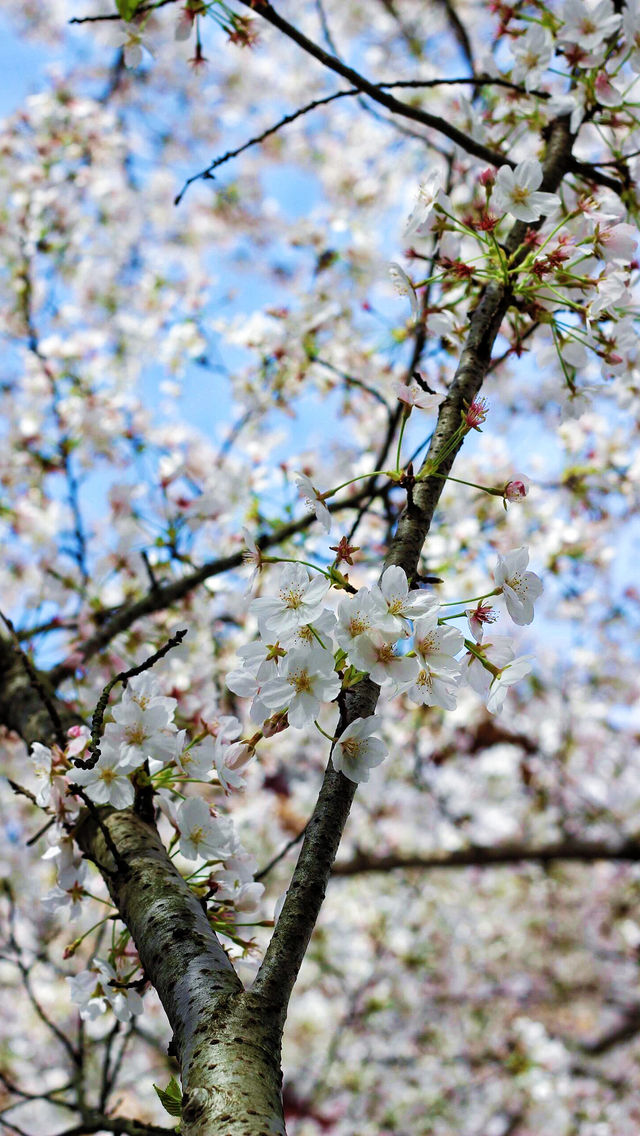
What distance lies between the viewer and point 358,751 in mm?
939

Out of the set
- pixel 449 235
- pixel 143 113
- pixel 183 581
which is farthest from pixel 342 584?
pixel 143 113

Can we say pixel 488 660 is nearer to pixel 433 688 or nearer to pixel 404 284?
pixel 433 688

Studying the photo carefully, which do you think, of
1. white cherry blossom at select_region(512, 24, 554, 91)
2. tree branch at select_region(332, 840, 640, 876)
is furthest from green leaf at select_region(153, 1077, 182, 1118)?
tree branch at select_region(332, 840, 640, 876)

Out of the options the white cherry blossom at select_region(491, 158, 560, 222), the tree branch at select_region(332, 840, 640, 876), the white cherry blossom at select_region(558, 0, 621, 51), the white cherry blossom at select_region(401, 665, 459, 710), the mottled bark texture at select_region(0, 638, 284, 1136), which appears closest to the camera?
the mottled bark texture at select_region(0, 638, 284, 1136)

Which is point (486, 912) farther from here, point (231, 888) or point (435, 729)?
point (231, 888)

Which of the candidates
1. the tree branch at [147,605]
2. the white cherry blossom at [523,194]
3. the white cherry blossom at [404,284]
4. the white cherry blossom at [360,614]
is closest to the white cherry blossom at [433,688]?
the white cherry blossom at [360,614]

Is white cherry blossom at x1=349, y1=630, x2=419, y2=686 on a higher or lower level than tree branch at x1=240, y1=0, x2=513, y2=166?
lower

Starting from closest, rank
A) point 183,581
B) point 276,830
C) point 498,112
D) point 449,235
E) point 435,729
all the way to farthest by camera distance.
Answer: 1. point 449,235
2. point 498,112
3. point 183,581
4. point 435,729
5. point 276,830

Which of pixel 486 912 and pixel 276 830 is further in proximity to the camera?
pixel 486 912

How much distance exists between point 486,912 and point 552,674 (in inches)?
85.6

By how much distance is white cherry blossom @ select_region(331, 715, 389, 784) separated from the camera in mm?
925

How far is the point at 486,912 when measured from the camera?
23.1 ft

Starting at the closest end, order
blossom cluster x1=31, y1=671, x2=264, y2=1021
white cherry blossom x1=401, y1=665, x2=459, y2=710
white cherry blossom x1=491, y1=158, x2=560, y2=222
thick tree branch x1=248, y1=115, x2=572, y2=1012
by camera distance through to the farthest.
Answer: thick tree branch x1=248, y1=115, x2=572, y2=1012
white cherry blossom x1=401, y1=665, x2=459, y2=710
blossom cluster x1=31, y1=671, x2=264, y2=1021
white cherry blossom x1=491, y1=158, x2=560, y2=222

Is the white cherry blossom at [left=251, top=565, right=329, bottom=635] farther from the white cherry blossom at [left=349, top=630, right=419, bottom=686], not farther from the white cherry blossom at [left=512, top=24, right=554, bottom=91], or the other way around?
the white cherry blossom at [left=512, top=24, right=554, bottom=91]
